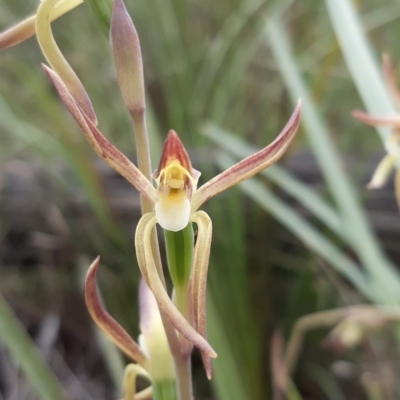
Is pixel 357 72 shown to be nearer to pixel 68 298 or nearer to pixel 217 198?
pixel 217 198

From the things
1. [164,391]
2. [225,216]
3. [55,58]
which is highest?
[225,216]

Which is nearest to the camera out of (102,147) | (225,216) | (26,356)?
(102,147)

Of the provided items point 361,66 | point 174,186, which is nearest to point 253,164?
point 174,186

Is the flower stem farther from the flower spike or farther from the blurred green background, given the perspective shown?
the blurred green background

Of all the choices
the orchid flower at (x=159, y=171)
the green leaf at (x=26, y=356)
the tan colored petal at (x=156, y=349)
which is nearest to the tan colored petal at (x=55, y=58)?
the orchid flower at (x=159, y=171)

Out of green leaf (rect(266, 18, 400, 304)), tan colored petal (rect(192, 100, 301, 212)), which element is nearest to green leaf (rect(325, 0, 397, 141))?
green leaf (rect(266, 18, 400, 304))

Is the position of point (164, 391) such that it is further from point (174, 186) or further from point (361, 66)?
point (361, 66)

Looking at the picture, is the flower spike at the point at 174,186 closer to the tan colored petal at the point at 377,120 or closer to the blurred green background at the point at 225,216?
the tan colored petal at the point at 377,120
